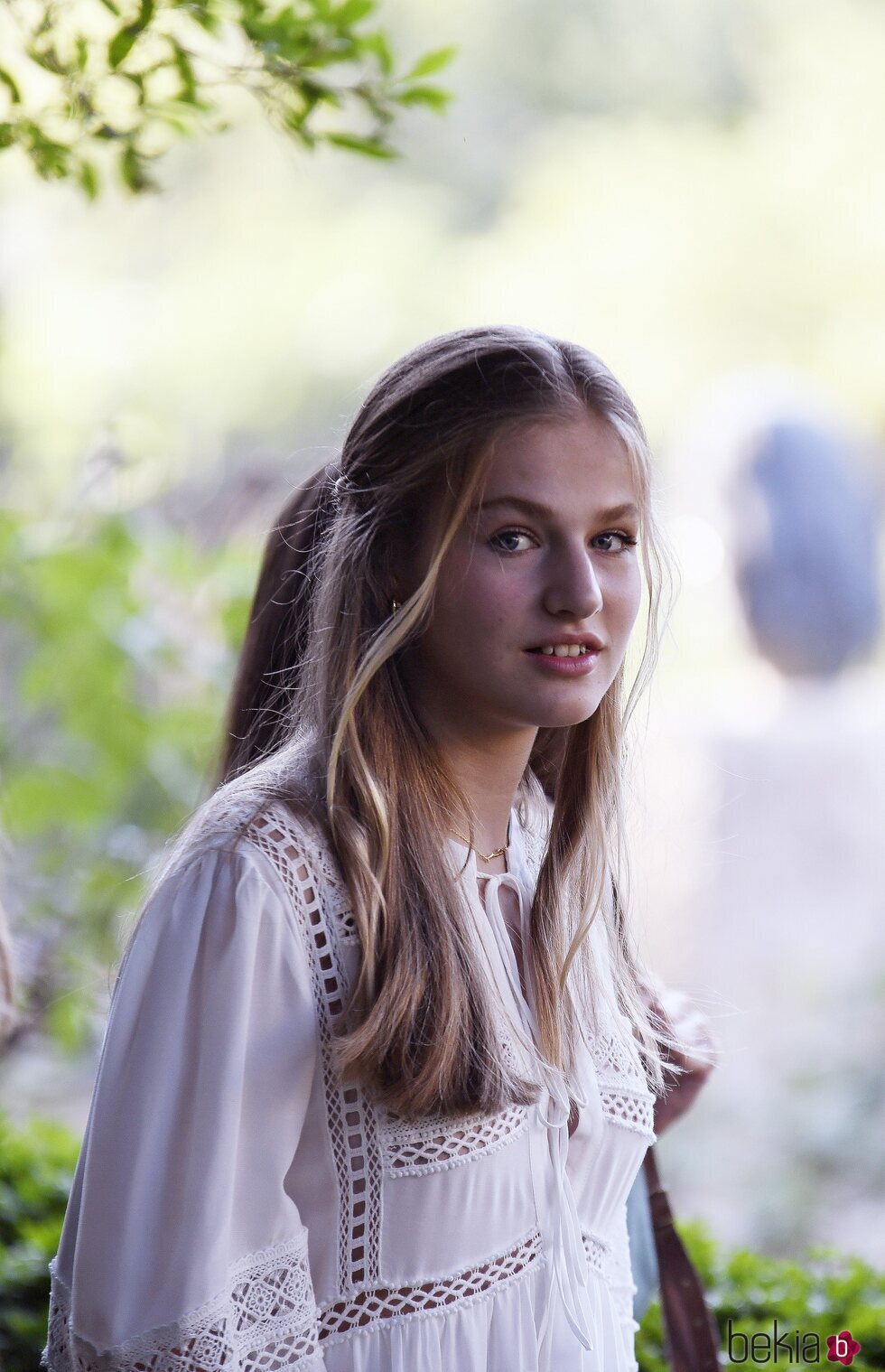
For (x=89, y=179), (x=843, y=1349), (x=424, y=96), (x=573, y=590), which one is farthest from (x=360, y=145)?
(x=843, y=1349)

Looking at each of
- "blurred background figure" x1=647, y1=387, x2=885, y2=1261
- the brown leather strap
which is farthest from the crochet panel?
"blurred background figure" x1=647, y1=387, x2=885, y2=1261

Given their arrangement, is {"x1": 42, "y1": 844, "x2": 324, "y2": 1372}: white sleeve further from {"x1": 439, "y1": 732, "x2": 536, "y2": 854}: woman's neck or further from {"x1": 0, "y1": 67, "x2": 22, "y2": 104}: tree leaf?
{"x1": 0, "y1": 67, "x2": 22, "y2": 104}: tree leaf

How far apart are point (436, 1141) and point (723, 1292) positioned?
133 cm

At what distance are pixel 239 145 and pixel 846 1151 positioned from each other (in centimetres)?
642

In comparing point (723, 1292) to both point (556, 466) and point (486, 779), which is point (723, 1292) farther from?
point (556, 466)

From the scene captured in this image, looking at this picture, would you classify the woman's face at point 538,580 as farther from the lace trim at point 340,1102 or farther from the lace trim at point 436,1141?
the lace trim at point 436,1141

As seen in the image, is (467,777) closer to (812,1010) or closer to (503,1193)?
(503,1193)

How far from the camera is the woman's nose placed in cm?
123

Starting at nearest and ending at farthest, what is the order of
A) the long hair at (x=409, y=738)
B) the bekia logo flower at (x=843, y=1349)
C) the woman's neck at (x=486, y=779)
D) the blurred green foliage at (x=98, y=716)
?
the long hair at (x=409, y=738) < the woman's neck at (x=486, y=779) < the bekia logo flower at (x=843, y=1349) < the blurred green foliage at (x=98, y=716)

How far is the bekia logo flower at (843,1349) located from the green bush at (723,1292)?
1cm

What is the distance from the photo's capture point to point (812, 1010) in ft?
19.0

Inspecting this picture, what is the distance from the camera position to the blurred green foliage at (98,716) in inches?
113

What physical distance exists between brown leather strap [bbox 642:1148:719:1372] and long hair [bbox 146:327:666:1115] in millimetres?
356

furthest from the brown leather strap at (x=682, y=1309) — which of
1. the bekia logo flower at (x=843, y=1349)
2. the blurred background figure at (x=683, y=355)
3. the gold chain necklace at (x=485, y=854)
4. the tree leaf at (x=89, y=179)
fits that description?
the blurred background figure at (x=683, y=355)
